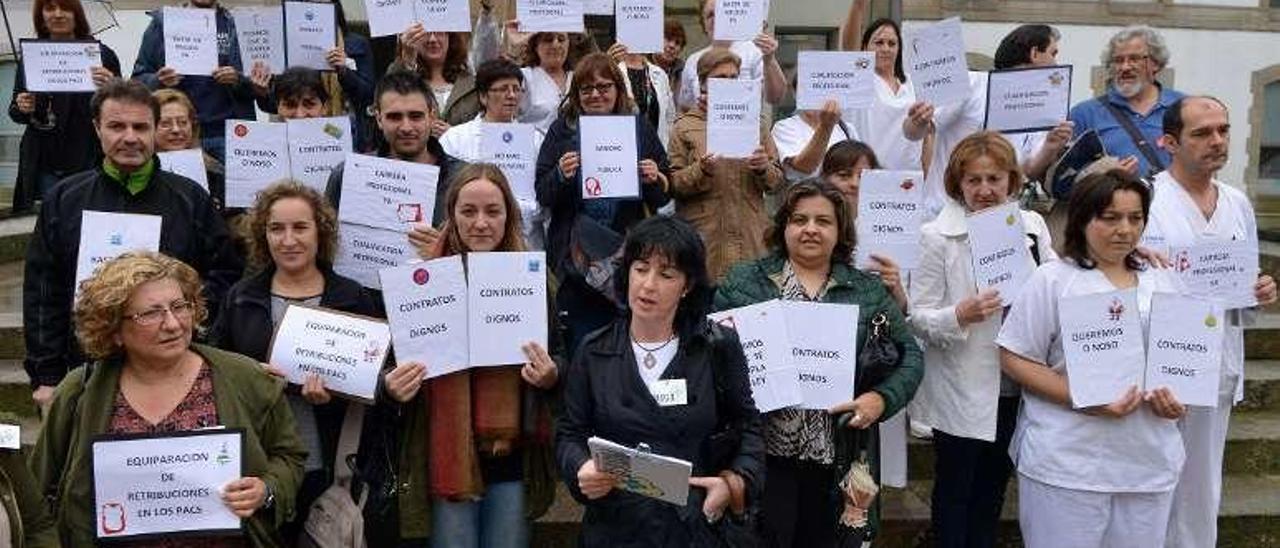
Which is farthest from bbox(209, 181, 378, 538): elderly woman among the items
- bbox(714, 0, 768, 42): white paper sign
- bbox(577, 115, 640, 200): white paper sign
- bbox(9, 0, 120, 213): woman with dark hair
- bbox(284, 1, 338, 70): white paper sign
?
bbox(9, 0, 120, 213): woman with dark hair

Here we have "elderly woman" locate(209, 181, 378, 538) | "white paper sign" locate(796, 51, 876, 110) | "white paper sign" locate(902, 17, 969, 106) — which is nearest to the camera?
"elderly woman" locate(209, 181, 378, 538)

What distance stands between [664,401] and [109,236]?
2.00 meters

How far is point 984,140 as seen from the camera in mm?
3770

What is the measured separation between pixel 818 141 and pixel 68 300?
317cm

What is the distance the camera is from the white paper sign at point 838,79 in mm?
4969

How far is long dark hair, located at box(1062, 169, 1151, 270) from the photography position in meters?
3.27

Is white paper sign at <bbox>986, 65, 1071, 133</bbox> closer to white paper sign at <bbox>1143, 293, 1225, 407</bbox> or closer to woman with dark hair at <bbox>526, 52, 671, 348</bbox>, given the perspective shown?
woman with dark hair at <bbox>526, 52, 671, 348</bbox>

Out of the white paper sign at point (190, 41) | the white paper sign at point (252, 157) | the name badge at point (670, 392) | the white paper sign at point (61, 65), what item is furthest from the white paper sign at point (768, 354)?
the white paper sign at point (61, 65)

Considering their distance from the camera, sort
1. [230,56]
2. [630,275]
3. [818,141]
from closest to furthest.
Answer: [630,275], [818,141], [230,56]

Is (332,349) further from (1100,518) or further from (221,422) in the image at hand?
(1100,518)

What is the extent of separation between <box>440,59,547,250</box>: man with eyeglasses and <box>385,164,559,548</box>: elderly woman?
3.65 ft

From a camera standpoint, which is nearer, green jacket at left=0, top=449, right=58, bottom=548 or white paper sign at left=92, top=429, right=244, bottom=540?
green jacket at left=0, top=449, right=58, bottom=548

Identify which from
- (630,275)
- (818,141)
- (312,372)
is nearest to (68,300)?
(312,372)

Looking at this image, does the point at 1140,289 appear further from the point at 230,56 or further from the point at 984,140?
the point at 230,56
